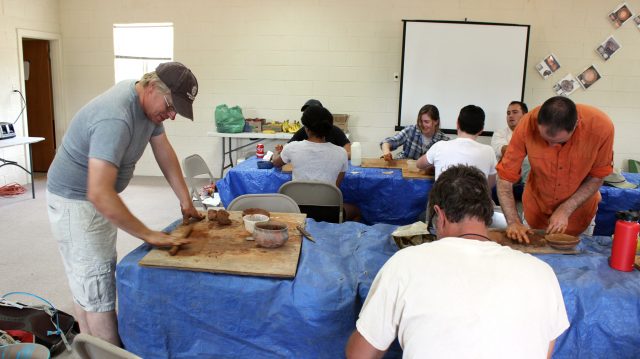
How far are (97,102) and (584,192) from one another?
7.05 ft

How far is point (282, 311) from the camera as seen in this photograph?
62.2 inches

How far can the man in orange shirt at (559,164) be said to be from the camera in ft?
6.50

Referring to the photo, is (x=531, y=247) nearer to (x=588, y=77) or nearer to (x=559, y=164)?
(x=559, y=164)

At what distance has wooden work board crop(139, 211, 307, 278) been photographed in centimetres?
158

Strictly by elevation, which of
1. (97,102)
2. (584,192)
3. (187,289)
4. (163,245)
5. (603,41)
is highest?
(603,41)

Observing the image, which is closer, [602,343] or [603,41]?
[602,343]

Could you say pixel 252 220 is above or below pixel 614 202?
above

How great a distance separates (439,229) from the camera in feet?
4.34

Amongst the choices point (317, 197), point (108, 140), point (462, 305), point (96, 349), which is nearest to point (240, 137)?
point (317, 197)

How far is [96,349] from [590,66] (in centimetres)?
627

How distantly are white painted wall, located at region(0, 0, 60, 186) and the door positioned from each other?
49cm

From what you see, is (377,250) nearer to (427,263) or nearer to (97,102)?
(427,263)

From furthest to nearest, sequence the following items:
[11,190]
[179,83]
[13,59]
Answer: [13,59] < [11,190] < [179,83]

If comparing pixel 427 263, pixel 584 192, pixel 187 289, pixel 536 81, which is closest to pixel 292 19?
pixel 536 81
